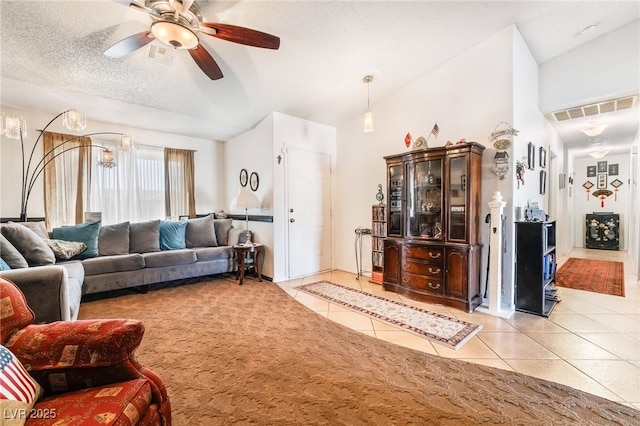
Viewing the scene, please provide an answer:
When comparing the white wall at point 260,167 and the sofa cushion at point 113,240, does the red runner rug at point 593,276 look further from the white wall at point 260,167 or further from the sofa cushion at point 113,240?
the sofa cushion at point 113,240

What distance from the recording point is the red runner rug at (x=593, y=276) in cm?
383

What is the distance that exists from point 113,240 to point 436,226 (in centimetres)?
427

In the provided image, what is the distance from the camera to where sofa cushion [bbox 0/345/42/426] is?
0.81m

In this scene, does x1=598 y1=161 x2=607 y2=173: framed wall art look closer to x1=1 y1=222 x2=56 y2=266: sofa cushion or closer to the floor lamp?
the floor lamp

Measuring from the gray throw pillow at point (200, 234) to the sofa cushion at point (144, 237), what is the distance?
456 mm

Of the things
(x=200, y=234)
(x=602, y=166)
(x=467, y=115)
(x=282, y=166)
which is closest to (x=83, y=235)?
(x=200, y=234)

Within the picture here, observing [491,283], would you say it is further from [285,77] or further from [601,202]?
[601,202]

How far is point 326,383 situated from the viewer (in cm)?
178

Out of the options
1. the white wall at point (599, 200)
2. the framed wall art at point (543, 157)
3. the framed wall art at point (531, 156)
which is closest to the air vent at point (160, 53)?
the framed wall art at point (531, 156)

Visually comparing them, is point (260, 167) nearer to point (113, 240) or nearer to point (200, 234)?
point (200, 234)

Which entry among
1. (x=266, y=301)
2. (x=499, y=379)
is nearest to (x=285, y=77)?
(x=266, y=301)

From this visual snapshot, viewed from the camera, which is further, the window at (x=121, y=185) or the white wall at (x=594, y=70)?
the window at (x=121, y=185)

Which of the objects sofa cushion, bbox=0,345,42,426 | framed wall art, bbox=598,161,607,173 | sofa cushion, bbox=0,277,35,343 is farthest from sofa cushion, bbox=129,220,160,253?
framed wall art, bbox=598,161,607,173

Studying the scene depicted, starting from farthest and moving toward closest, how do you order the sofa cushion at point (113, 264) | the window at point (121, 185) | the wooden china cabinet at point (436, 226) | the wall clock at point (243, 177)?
the wall clock at point (243, 177), the window at point (121, 185), the sofa cushion at point (113, 264), the wooden china cabinet at point (436, 226)
